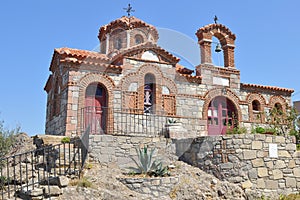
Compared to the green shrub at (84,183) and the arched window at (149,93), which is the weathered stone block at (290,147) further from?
the green shrub at (84,183)

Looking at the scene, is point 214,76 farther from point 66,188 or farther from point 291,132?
point 66,188

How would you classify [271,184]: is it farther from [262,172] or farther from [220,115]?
[220,115]

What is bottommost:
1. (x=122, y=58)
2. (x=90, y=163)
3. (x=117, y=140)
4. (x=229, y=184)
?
(x=229, y=184)

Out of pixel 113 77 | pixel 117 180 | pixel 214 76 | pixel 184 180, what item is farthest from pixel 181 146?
pixel 214 76

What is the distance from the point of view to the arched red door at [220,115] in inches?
599

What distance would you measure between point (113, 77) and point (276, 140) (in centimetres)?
689

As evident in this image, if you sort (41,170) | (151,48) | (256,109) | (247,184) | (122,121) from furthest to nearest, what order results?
(256,109) → (151,48) → (122,121) → (247,184) → (41,170)

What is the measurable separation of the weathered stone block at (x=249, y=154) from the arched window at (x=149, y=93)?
17.0 feet

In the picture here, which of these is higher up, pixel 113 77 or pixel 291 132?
pixel 113 77

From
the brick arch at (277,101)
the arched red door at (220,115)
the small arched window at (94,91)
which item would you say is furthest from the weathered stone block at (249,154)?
the brick arch at (277,101)

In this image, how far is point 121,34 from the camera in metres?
16.7

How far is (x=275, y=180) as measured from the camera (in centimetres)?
993

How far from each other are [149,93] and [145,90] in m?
0.24

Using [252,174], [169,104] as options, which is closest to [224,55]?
[169,104]
